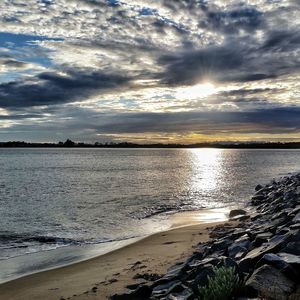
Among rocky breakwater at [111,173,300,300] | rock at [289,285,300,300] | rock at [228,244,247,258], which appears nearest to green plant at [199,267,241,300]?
rocky breakwater at [111,173,300,300]

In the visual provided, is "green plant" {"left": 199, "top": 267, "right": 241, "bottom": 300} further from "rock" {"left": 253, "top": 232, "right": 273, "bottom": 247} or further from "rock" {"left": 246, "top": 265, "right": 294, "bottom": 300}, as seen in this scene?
"rock" {"left": 253, "top": 232, "right": 273, "bottom": 247}

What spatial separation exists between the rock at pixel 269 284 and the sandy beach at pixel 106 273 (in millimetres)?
3428

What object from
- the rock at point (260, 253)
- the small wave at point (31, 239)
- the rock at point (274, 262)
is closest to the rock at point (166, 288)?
the rock at point (260, 253)

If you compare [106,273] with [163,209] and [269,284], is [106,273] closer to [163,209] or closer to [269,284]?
[269,284]

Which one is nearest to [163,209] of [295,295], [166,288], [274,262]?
[166,288]

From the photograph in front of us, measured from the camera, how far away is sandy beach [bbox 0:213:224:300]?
28.5ft

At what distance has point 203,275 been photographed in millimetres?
6844

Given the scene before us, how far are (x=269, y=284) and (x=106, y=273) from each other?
553cm

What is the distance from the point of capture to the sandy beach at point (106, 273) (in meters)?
8.68

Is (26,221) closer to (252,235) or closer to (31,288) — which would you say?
(31,288)

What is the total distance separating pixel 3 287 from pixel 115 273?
272 cm

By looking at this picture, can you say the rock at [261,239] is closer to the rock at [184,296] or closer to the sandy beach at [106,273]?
the sandy beach at [106,273]

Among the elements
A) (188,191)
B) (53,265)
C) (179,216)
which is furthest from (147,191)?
(53,265)

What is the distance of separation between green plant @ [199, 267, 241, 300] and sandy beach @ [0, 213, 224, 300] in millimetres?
2987
